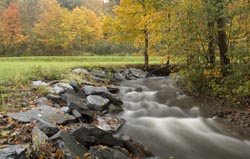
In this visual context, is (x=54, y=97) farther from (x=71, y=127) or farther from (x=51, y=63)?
(x=51, y=63)

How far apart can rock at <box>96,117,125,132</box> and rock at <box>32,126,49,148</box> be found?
2.52 metres

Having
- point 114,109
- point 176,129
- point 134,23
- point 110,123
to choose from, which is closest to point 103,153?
point 110,123

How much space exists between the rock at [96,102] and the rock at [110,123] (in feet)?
2.23

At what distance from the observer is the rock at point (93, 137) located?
16.3 feet

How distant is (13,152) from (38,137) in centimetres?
50

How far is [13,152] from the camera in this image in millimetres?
3793

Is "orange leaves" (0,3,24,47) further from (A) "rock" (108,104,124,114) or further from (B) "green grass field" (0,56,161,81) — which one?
(A) "rock" (108,104,124,114)

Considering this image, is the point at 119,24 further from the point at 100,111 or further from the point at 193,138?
the point at 193,138

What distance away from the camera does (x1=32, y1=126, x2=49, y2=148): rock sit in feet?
13.3

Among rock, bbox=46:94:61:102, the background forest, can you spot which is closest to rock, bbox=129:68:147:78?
the background forest

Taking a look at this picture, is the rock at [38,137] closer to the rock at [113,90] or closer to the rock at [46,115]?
the rock at [46,115]

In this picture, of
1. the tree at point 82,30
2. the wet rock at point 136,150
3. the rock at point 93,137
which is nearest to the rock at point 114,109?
the wet rock at point 136,150

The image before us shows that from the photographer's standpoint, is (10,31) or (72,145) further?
(10,31)

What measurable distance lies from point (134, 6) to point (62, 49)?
20533 mm
